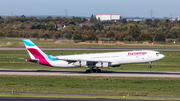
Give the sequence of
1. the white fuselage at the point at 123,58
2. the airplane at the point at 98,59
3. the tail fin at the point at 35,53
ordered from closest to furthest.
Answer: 1. the airplane at the point at 98,59
2. the white fuselage at the point at 123,58
3. the tail fin at the point at 35,53

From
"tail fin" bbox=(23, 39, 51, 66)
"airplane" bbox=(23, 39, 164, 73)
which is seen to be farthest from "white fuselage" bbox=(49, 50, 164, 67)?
"tail fin" bbox=(23, 39, 51, 66)

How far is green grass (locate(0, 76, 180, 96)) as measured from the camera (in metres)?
36.6

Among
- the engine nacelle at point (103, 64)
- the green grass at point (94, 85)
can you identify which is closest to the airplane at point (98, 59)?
the engine nacelle at point (103, 64)

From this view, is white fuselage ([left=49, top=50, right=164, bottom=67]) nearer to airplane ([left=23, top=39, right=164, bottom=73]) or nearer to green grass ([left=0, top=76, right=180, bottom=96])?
airplane ([left=23, top=39, right=164, bottom=73])

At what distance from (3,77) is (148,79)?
25407 mm

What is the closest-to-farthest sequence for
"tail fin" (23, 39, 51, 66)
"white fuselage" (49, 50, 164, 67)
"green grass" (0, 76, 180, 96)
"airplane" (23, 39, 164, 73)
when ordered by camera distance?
1. "green grass" (0, 76, 180, 96)
2. "airplane" (23, 39, 164, 73)
3. "white fuselage" (49, 50, 164, 67)
4. "tail fin" (23, 39, 51, 66)

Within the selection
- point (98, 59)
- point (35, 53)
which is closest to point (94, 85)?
point (98, 59)

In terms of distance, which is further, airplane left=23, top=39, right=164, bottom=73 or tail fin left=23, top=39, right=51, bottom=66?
tail fin left=23, top=39, right=51, bottom=66

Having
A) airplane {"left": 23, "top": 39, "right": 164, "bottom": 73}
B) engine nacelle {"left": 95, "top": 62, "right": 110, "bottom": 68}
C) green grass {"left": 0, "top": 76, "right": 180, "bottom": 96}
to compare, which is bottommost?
green grass {"left": 0, "top": 76, "right": 180, "bottom": 96}

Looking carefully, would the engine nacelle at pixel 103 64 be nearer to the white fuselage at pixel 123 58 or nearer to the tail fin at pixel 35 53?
the white fuselage at pixel 123 58

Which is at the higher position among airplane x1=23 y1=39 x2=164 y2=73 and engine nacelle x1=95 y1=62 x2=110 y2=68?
airplane x1=23 y1=39 x2=164 y2=73

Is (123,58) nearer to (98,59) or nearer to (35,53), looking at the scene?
(98,59)

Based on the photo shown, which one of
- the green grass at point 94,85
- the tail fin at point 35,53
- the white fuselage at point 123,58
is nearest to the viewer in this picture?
the green grass at point 94,85

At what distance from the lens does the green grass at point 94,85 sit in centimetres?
3660
